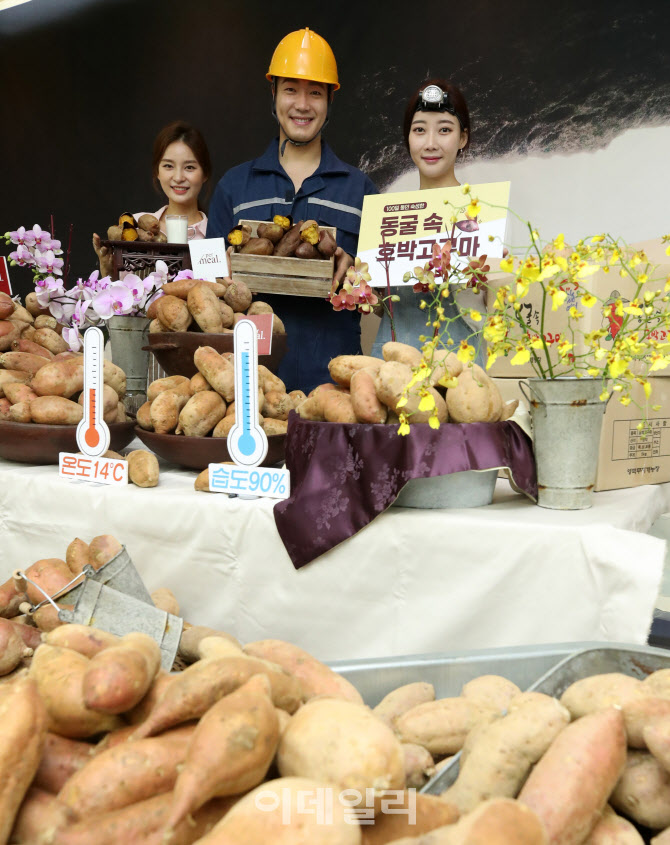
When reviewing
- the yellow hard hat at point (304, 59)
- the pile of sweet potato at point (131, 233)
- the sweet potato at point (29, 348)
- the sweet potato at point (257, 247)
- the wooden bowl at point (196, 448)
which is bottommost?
the wooden bowl at point (196, 448)

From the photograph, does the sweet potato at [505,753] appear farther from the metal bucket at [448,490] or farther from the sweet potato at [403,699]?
the metal bucket at [448,490]

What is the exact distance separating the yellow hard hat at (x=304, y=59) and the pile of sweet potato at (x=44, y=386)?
149cm

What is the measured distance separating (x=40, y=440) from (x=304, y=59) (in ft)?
6.12

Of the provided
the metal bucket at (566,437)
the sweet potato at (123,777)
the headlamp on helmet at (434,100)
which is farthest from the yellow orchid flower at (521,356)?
the headlamp on helmet at (434,100)

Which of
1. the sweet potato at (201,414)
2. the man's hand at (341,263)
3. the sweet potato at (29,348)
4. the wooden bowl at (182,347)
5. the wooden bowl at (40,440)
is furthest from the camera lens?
the man's hand at (341,263)

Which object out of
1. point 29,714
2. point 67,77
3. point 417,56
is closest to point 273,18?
point 417,56

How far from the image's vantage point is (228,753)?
535 millimetres

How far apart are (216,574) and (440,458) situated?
52 centimetres

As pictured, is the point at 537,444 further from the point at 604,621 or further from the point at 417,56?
the point at 417,56

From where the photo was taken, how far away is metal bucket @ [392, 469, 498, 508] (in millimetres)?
1392

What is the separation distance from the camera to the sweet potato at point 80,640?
777 millimetres

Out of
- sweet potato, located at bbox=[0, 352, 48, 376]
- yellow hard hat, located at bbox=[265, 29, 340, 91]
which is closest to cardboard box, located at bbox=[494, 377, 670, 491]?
sweet potato, located at bbox=[0, 352, 48, 376]

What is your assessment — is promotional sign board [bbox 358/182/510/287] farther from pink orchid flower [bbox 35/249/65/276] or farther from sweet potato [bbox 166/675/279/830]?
sweet potato [bbox 166/675/279/830]

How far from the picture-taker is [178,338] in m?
1.93
